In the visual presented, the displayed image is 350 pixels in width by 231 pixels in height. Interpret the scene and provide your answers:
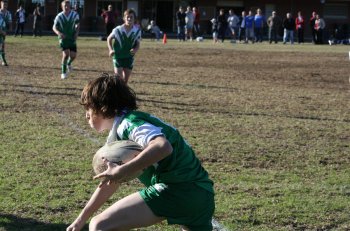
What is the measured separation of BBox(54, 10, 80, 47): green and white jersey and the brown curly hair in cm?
1377

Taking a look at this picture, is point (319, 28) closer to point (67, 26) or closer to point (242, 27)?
point (242, 27)

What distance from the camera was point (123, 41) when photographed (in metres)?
13.6

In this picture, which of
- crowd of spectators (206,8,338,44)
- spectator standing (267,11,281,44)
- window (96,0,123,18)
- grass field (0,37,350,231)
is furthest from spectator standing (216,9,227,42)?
grass field (0,37,350,231)

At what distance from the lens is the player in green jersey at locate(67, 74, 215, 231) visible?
12.6ft

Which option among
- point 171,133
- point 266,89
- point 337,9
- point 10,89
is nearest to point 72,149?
point 171,133

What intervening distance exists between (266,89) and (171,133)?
496 inches

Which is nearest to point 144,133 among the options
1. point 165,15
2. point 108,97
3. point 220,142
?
point 108,97

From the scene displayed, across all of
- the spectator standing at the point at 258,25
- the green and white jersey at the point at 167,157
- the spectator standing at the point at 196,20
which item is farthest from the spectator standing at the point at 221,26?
the green and white jersey at the point at 167,157

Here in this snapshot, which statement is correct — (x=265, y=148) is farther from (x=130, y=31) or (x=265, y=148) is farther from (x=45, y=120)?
(x=130, y=31)

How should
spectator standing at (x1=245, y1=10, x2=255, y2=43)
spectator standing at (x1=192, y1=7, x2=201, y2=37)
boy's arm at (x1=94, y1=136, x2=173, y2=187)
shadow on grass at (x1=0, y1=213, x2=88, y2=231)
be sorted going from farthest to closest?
spectator standing at (x1=192, y1=7, x2=201, y2=37)
spectator standing at (x1=245, y1=10, x2=255, y2=43)
shadow on grass at (x1=0, y1=213, x2=88, y2=231)
boy's arm at (x1=94, y1=136, x2=173, y2=187)

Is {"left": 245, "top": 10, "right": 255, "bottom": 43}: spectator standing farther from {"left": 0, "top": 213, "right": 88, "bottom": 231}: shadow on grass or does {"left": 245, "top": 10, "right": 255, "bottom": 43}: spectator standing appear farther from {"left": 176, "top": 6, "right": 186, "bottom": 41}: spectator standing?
{"left": 0, "top": 213, "right": 88, "bottom": 231}: shadow on grass

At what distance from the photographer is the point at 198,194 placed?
3959 mm

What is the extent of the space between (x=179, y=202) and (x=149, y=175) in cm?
27

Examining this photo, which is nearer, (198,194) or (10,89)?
(198,194)
